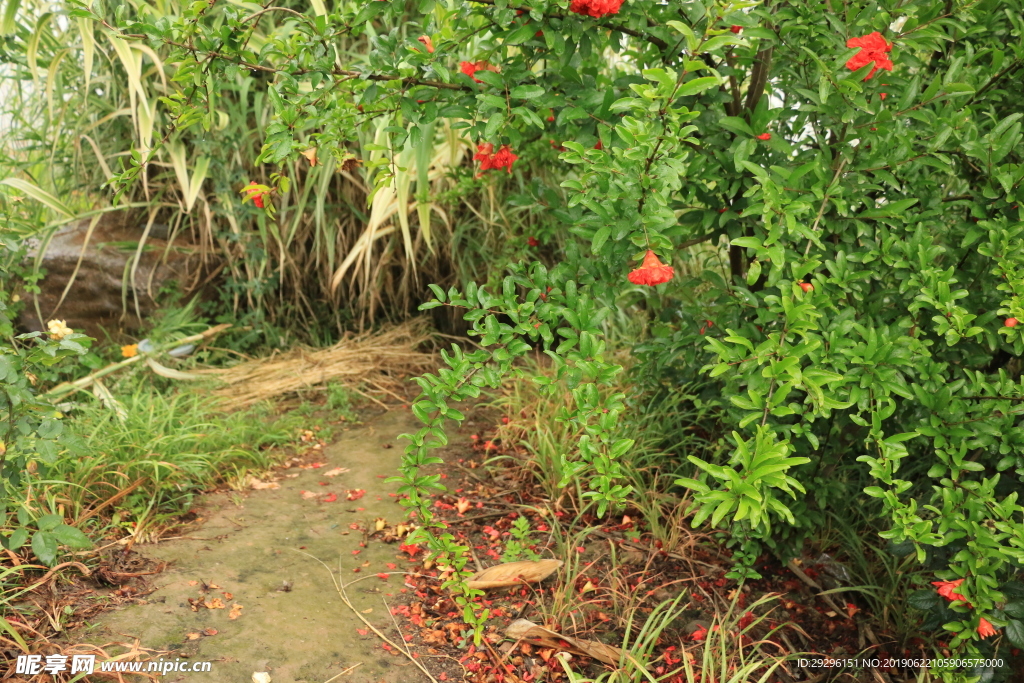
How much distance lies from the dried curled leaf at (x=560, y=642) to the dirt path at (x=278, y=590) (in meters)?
0.27

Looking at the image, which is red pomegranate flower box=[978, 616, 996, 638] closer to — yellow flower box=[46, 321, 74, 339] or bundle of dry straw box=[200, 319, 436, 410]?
yellow flower box=[46, 321, 74, 339]

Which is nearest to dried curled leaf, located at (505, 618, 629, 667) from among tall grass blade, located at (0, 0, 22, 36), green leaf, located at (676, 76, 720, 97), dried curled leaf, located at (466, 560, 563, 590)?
dried curled leaf, located at (466, 560, 563, 590)

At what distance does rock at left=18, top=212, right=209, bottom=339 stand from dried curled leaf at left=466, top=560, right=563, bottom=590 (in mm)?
2305

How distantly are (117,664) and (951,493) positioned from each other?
1.79m

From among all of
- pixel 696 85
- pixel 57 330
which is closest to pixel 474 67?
pixel 696 85

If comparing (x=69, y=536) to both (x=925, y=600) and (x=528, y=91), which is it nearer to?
(x=528, y=91)

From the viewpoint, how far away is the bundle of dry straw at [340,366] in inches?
119

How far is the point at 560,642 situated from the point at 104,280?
287cm

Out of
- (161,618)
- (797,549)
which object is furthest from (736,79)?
(161,618)

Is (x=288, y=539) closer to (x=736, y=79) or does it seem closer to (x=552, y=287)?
(x=552, y=287)

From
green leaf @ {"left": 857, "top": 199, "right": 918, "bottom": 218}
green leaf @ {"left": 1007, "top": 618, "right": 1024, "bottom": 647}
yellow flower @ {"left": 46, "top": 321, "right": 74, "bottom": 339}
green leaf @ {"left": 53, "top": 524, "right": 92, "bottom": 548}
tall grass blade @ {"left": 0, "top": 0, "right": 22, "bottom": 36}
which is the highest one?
tall grass blade @ {"left": 0, "top": 0, "right": 22, "bottom": 36}

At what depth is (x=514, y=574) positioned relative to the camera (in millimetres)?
1896

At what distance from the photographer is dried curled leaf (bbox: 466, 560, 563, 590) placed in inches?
73.9

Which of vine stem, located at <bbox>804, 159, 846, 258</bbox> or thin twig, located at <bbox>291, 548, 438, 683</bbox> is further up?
vine stem, located at <bbox>804, 159, 846, 258</bbox>
